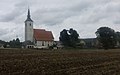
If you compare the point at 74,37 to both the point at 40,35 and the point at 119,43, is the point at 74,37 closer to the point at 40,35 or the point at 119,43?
the point at 40,35

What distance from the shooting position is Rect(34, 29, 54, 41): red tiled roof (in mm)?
153875

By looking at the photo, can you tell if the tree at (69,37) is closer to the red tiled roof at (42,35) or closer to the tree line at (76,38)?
the tree line at (76,38)

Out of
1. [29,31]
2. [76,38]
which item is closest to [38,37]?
[29,31]

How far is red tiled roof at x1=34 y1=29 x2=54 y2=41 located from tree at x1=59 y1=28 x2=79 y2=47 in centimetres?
2134

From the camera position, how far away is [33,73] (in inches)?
761

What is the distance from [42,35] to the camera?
156 meters

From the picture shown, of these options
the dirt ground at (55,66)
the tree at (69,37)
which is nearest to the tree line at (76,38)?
the tree at (69,37)

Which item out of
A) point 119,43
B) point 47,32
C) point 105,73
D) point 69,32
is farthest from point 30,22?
point 105,73

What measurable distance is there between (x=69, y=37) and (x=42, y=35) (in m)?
28.6

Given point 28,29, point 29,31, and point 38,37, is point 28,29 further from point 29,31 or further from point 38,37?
point 38,37

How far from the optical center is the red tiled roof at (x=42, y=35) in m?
154

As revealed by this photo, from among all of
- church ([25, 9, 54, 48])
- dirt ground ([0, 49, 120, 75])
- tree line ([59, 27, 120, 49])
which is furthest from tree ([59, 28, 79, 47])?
dirt ground ([0, 49, 120, 75])

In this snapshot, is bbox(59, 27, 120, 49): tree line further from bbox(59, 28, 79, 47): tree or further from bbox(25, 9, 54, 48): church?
bbox(25, 9, 54, 48): church

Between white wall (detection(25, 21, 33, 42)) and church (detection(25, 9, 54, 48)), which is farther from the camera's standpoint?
white wall (detection(25, 21, 33, 42))
